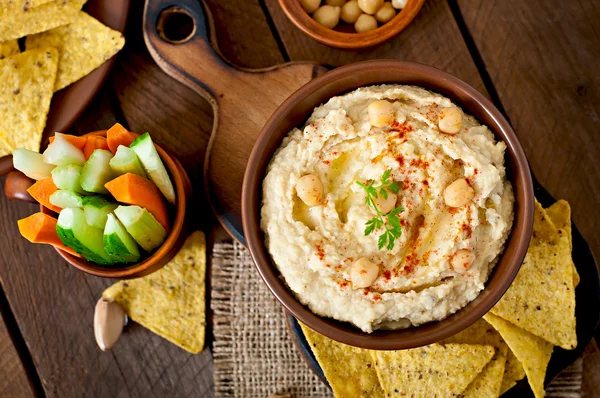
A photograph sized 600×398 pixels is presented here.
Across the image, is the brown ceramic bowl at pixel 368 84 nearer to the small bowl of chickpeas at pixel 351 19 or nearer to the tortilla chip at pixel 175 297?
the small bowl of chickpeas at pixel 351 19

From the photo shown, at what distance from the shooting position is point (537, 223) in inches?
84.2

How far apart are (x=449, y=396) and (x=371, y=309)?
590 millimetres

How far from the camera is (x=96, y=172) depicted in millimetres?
2021

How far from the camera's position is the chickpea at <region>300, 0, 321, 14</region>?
7.54ft

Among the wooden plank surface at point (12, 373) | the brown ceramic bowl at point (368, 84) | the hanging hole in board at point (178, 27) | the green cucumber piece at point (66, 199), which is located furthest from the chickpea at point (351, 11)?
the wooden plank surface at point (12, 373)

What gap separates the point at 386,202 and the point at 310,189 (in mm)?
219

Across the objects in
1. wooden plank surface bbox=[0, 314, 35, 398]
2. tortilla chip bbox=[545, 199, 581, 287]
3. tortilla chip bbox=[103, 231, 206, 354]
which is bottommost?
wooden plank surface bbox=[0, 314, 35, 398]

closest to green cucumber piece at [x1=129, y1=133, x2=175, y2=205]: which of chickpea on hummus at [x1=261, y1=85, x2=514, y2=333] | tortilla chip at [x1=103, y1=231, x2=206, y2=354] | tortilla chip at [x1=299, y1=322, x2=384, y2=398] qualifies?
tortilla chip at [x1=103, y1=231, x2=206, y2=354]

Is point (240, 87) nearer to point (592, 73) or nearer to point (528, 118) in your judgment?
point (528, 118)

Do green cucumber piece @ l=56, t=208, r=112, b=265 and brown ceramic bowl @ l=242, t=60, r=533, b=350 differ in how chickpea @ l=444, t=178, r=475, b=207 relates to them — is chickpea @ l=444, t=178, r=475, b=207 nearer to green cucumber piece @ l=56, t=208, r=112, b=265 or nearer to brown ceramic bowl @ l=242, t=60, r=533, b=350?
brown ceramic bowl @ l=242, t=60, r=533, b=350

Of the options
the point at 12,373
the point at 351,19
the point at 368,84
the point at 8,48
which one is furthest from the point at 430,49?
the point at 12,373

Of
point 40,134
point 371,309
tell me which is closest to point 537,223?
point 371,309

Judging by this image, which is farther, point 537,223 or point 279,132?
point 537,223

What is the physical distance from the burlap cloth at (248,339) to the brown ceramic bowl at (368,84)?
0.46m
